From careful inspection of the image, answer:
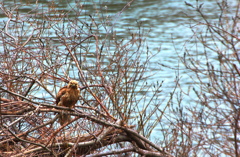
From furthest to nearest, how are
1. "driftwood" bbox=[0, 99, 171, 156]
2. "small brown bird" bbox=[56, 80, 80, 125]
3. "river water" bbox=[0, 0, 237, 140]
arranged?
"river water" bbox=[0, 0, 237, 140] < "small brown bird" bbox=[56, 80, 80, 125] < "driftwood" bbox=[0, 99, 171, 156]

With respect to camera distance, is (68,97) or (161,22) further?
(161,22)

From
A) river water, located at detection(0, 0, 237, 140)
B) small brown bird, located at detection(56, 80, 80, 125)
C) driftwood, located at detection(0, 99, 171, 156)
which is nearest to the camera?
driftwood, located at detection(0, 99, 171, 156)

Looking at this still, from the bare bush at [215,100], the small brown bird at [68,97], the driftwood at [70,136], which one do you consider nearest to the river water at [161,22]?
the bare bush at [215,100]

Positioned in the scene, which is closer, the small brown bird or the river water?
the small brown bird

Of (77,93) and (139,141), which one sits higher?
(77,93)

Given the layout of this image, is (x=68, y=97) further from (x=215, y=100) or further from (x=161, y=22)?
(x=161, y=22)

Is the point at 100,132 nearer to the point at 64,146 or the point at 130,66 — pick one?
the point at 64,146

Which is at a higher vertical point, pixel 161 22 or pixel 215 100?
pixel 215 100

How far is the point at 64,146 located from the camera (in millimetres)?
6566

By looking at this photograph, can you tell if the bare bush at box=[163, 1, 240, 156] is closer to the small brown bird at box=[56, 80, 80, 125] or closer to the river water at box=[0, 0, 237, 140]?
the small brown bird at box=[56, 80, 80, 125]

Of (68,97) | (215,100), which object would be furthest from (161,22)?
(68,97)

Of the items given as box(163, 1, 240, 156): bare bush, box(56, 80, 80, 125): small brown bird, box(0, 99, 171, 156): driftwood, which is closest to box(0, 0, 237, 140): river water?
box(163, 1, 240, 156): bare bush

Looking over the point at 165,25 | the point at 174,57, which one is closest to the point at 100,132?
the point at 174,57

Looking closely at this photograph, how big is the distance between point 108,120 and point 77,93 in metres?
0.67
